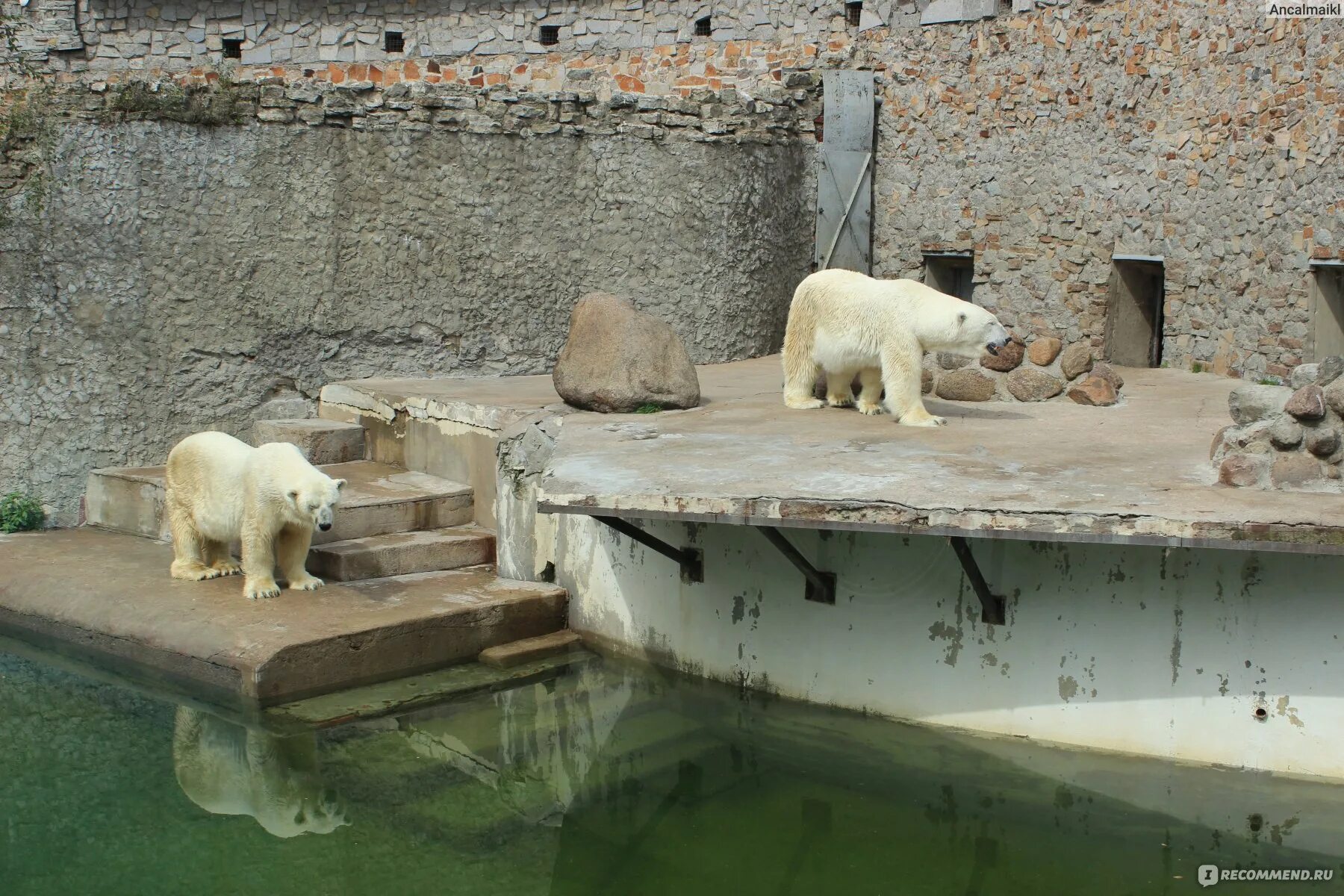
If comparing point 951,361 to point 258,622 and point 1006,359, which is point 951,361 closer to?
point 1006,359

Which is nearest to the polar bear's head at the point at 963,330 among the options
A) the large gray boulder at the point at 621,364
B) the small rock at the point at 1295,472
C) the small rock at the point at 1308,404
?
the large gray boulder at the point at 621,364

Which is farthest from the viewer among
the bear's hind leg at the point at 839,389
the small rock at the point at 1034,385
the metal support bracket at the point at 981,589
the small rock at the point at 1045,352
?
the small rock at the point at 1045,352

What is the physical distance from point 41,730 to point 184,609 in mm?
935

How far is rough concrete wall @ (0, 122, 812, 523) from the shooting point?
9727mm

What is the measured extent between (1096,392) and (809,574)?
2678mm

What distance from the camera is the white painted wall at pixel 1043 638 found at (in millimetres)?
6000

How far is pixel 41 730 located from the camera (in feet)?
23.0

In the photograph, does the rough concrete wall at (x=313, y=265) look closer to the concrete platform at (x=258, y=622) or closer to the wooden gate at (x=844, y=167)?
the wooden gate at (x=844, y=167)

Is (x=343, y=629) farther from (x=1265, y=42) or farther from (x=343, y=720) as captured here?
(x=1265, y=42)

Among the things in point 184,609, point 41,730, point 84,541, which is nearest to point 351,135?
point 84,541

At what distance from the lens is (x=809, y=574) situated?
23.0ft

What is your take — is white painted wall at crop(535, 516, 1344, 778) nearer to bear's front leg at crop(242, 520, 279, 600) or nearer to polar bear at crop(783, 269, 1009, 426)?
polar bear at crop(783, 269, 1009, 426)

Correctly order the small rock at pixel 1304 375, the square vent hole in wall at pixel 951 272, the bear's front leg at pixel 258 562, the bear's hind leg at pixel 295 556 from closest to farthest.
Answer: the small rock at pixel 1304 375, the bear's front leg at pixel 258 562, the bear's hind leg at pixel 295 556, the square vent hole in wall at pixel 951 272

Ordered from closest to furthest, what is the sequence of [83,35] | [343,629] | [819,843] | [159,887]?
[159,887]
[819,843]
[343,629]
[83,35]
